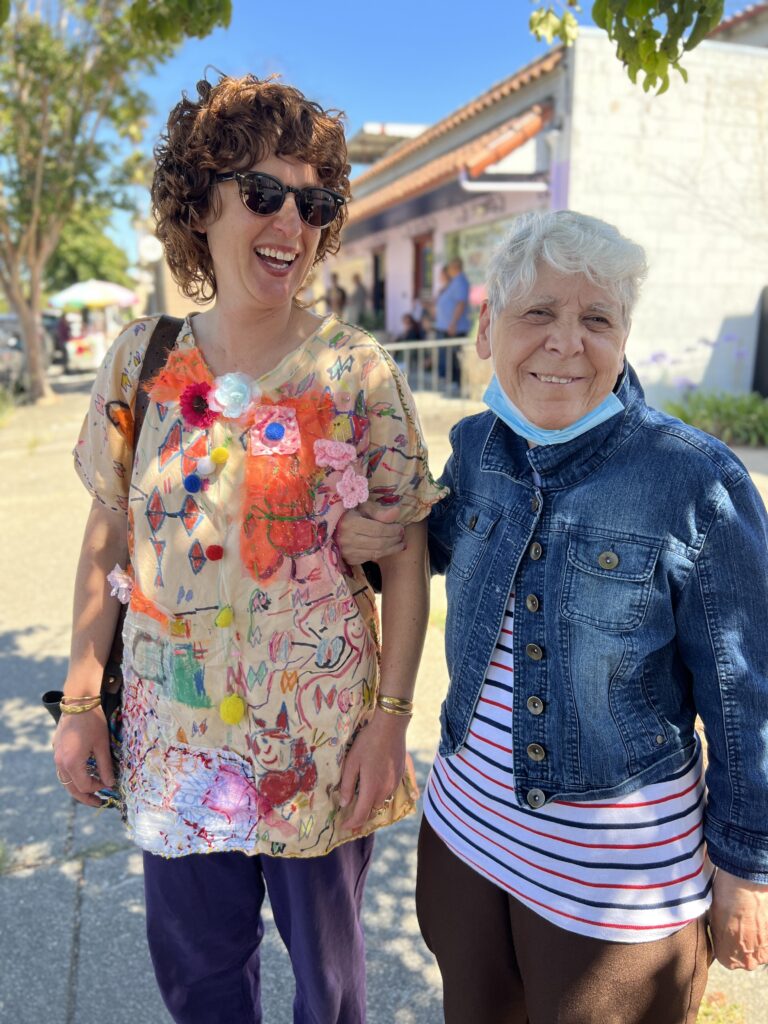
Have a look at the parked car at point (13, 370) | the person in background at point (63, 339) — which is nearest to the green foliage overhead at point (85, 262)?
the person in background at point (63, 339)

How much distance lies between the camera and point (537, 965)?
4.34 ft

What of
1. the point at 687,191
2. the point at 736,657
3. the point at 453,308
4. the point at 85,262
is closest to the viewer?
the point at 736,657

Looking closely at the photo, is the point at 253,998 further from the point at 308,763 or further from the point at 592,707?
the point at 592,707

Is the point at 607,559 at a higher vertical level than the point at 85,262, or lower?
lower

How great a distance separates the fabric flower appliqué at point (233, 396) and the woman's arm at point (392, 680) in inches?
15.6

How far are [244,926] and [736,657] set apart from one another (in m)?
1.14

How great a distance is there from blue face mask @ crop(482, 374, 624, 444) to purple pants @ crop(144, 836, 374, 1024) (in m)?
0.90

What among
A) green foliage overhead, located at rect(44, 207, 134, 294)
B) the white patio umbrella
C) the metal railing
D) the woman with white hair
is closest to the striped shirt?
the woman with white hair

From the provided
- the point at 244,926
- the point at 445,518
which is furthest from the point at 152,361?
the point at 244,926

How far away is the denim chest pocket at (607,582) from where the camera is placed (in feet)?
4.02

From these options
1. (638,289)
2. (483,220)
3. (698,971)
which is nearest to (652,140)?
(483,220)

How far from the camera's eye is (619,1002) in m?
1.27

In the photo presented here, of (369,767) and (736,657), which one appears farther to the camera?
(369,767)

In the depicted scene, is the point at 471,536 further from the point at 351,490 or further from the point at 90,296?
the point at 90,296
